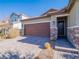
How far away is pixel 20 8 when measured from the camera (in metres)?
41.7

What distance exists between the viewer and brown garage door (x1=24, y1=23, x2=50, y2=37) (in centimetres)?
2051

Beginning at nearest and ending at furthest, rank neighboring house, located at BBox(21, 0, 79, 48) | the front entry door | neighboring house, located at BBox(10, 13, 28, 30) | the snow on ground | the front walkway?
the snow on ground
the front walkway
neighboring house, located at BBox(21, 0, 79, 48)
the front entry door
neighboring house, located at BBox(10, 13, 28, 30)

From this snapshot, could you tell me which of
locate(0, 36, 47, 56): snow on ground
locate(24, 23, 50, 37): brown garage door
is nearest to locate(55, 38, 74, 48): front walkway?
locate(0, 36, 47, 56): snow on ground

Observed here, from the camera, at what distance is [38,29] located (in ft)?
72.7

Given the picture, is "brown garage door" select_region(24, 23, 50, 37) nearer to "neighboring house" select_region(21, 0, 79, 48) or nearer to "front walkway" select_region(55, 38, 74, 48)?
"neighboring house" select_region(21, 0, 79, 48)

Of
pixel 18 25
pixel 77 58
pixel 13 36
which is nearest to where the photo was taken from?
pixel 77 58

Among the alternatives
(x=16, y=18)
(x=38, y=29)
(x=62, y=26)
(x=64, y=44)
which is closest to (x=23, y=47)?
(x=64, y=44)

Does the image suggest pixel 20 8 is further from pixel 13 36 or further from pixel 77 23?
pixel 77 23

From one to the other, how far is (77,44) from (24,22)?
53.2 feet

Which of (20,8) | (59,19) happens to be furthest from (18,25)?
(20,8)

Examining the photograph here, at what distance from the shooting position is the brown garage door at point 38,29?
2051 cm

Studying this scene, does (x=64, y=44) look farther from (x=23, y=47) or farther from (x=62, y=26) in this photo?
(x=62, y=26)

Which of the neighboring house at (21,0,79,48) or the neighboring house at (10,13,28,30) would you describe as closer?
the neighboring house at (21,0,79,48)

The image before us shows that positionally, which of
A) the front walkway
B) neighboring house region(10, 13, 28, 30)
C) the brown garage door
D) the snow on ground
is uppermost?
neighboring house region(10, 13, 28, 30)
